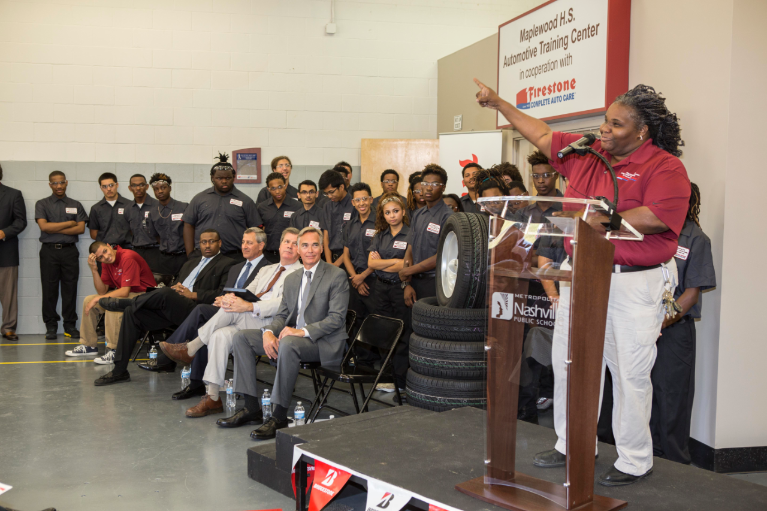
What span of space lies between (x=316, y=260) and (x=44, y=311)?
4788mm

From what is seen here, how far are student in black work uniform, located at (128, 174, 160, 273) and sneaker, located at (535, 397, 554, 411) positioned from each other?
6.04m

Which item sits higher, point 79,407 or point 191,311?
point 191,311

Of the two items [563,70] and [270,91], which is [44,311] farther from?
[563,70]

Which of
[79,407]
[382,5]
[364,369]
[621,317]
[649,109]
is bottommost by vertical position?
[79,407]

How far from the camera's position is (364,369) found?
423cm

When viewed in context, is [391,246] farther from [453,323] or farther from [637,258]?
[637,258]

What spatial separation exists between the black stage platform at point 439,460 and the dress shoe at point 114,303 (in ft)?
Result: 9.14

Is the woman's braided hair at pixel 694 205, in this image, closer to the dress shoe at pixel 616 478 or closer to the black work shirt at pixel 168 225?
the dress shoe at pixel 616 478

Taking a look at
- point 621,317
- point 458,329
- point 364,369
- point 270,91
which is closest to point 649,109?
point 621,317

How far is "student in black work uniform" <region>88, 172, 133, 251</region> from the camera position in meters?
7.60

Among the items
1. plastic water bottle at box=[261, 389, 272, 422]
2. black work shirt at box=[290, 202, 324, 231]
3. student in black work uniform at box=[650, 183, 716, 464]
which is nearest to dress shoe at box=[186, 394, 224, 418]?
plastic water bottle at box=[261, 389, 272, 422]

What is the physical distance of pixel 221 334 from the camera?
466 cm

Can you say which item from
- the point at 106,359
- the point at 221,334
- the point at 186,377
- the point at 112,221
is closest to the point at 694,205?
the point at 221,334

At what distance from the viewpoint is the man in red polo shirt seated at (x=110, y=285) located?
616cm
